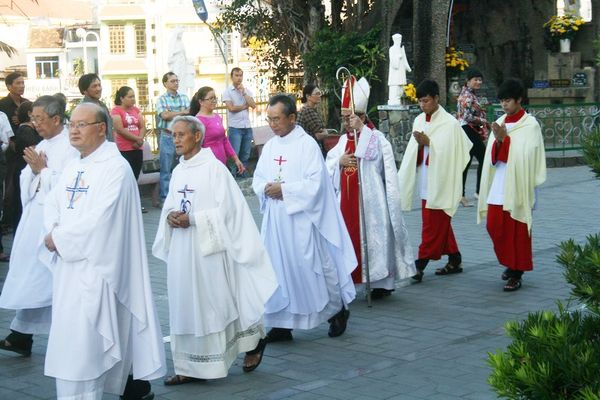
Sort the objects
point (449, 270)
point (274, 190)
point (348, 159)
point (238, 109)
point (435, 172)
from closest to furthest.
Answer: point (274, 190)
point (348, 159)
point (435, 172)
point (449, 270)
point (238, 109)

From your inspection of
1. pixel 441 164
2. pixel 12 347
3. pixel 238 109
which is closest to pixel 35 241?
pixel 12 347

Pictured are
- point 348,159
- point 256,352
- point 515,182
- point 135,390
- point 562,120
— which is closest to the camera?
point 135,390

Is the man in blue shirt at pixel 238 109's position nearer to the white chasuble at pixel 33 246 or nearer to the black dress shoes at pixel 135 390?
the white chasuble at pixel 33 246

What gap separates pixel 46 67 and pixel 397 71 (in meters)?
60.6

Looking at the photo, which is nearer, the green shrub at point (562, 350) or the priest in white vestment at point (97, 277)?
the green shrub at point (562, 350)

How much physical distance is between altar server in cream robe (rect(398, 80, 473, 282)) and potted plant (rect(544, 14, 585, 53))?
14.2m

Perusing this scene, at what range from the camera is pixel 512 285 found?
9070 millimetres

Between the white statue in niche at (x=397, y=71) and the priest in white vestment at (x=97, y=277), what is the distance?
13817 mm

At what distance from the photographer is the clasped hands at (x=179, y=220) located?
251 inches

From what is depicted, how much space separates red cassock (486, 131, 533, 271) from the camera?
9.01 metres

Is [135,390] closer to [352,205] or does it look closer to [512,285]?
[352,205]

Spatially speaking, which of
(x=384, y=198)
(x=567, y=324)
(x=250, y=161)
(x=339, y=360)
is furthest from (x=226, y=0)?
(x=567, y=324)

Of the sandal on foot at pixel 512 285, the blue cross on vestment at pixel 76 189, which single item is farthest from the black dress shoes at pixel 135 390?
the sandal on foot at pixel 512 285

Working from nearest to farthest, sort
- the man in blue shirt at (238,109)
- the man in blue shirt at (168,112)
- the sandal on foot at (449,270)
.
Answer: the sandal on foot at (449,270), the man in blue shirt at (168,112), the man in blue shirt at (238,109)
